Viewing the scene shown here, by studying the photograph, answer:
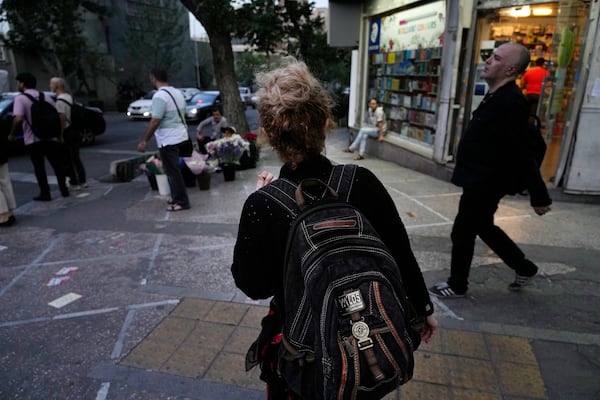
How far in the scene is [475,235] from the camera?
3.26 m

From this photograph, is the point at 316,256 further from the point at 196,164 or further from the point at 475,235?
the point at 196,164

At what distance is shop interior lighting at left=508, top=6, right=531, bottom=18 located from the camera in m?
6.47

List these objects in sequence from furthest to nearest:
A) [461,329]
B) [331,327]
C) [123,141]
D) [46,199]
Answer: [123,141]
[46,199]
[461,329]
[331,327]

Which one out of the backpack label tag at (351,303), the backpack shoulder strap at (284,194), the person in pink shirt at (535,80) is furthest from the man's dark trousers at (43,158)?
the person in pink shirt at (535,80)

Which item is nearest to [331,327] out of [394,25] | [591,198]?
[591,198]

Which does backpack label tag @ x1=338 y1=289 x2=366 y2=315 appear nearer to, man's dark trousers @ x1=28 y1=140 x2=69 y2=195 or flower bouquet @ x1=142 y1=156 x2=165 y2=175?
flower bouquet @ x1=142 y1=156 x2=165 y2=175

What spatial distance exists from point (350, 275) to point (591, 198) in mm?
6146

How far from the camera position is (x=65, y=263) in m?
4.30

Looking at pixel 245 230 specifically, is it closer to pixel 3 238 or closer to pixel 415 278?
pixel 415 278

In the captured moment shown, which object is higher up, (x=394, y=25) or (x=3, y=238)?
(x=394, y=25)

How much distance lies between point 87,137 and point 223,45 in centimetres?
570

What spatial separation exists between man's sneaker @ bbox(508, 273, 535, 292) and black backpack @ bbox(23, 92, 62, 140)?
20.8 ft

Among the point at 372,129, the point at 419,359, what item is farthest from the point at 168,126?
the point at 372,129

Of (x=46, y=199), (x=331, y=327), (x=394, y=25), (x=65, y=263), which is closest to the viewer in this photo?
(x=331, y=327)
